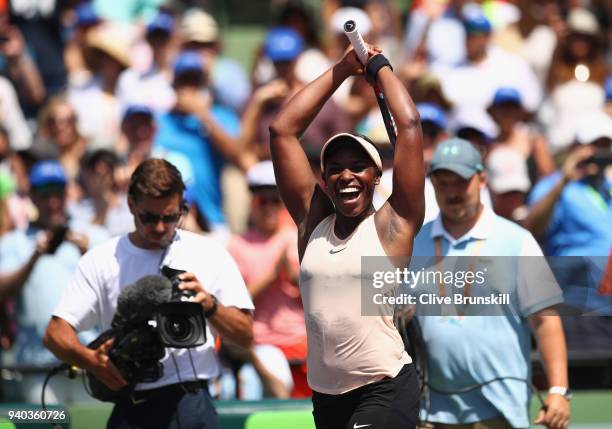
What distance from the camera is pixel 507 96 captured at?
31.2ft

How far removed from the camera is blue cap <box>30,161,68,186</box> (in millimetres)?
8680

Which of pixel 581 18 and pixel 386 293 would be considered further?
pixel 581 18

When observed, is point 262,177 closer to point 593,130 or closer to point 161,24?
point 593,130

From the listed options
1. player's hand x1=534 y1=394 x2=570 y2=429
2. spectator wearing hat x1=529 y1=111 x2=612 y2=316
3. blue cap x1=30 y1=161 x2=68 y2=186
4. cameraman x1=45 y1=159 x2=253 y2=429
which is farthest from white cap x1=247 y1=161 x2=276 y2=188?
player's hand x1=534 y1=394 x2=570 y2=429

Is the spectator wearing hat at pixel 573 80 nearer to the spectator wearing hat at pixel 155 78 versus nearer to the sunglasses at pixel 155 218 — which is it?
the spectator wearing hat at pixel 155 78

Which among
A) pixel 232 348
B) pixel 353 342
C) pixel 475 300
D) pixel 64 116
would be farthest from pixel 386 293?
pixel 64 116

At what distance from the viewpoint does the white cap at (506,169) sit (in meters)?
8.86

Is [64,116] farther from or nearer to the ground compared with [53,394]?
farther from the ground

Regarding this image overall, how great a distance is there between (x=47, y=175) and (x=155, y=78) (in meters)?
2.28

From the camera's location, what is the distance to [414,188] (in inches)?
216

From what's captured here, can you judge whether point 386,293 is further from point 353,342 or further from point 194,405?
point 194,405

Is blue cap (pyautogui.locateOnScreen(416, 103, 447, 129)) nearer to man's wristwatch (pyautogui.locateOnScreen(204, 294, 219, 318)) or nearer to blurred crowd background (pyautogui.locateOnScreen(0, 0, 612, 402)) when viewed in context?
blurred crowd background (pyautogui.locateOnScreen(0, 0, 612, 402))

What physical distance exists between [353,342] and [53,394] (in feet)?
9.41

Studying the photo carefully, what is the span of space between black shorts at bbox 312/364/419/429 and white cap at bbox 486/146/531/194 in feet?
11.1
